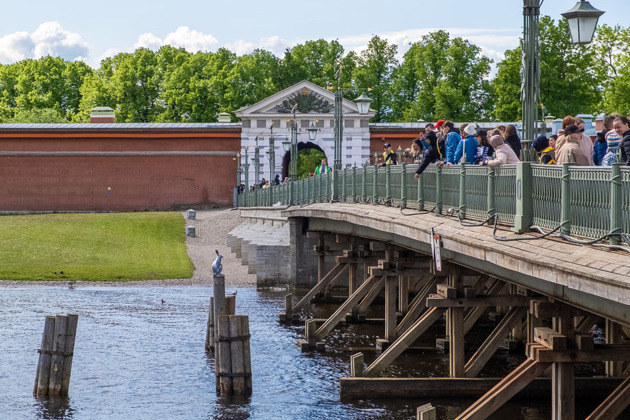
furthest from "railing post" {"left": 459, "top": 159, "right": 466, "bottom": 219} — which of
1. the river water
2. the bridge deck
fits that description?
the river water

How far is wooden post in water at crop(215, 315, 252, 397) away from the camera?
17.9 m

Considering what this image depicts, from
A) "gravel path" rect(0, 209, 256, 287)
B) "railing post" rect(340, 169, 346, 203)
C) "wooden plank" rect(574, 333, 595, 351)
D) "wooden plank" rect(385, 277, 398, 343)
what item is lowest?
"gravel path" rect(0, 209, 256, 287)

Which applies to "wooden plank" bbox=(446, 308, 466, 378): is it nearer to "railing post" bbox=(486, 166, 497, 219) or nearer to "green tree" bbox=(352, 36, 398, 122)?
"railing post" bbox=(486, 166, 497, 219)

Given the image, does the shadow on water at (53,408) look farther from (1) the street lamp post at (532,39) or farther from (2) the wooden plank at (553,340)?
(1) the street lamp post at (532,39)

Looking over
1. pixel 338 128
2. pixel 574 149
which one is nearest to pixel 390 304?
pixel 338 128

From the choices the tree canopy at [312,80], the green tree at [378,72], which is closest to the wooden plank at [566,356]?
the tree canopy at [312,80]

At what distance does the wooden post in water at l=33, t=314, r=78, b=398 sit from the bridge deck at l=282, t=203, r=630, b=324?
18.8 ft

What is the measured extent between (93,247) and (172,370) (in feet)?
97.3

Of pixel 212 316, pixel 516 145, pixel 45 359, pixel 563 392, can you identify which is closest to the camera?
pixel 563 392

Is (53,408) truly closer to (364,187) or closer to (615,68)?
(364,187)

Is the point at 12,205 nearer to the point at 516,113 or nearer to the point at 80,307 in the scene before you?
the point at 516,113

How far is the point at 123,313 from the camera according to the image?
3177cm

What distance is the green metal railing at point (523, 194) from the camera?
1127 cm

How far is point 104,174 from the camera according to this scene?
7069cm
